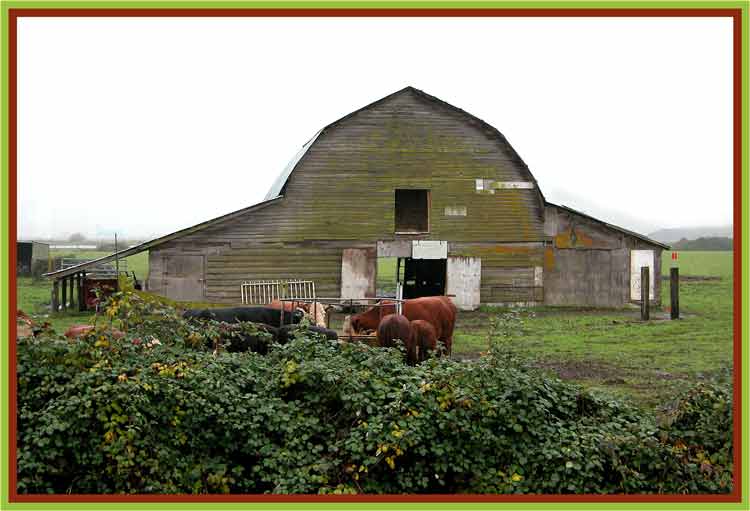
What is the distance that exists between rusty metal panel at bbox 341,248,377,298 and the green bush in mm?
14201

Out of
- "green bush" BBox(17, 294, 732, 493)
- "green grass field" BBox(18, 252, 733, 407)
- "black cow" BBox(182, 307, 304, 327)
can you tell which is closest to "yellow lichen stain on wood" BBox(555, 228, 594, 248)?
"green grass field" BBox(18, 252, 733, 407)

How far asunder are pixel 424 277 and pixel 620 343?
12.0 m

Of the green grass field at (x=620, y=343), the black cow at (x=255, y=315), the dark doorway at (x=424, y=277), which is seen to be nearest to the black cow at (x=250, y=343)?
the black cow at (x=255, y=315)

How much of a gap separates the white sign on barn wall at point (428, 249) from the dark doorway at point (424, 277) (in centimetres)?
304

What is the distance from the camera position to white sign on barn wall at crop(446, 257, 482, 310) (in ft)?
76.9

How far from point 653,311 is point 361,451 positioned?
18937 mm

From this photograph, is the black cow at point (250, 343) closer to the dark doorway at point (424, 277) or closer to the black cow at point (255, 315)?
the black cow at point (255, 315)

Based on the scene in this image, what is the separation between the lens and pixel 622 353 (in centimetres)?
1502

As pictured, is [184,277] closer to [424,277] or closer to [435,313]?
[435,313]

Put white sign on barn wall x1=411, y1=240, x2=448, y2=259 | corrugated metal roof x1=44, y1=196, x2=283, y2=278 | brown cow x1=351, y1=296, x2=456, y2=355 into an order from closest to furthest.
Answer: brown cow x1=351, y1=296, x2=456, y2=355
corrugated metal roof x1=44, y1=196, x2=283, y2=278
white sign on barn wall x1=411, y1=240, x2=448, y2=259

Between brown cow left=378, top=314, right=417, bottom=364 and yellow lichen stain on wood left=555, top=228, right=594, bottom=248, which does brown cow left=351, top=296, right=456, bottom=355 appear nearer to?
brown cow left=378, top=314, right=417, bottom=364

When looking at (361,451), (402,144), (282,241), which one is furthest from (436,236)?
(361,451)

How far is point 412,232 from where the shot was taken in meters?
23.3

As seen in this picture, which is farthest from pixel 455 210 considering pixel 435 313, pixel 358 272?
pixel 435 313
